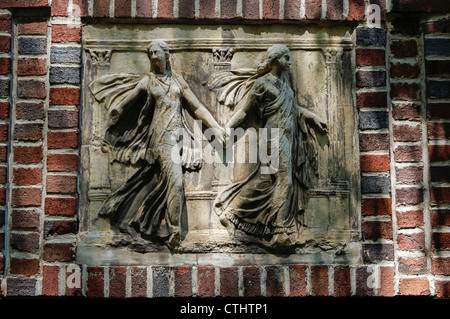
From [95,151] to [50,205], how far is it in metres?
0.42

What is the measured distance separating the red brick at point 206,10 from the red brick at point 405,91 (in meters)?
1.22

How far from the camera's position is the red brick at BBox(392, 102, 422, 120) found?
12.0 ft

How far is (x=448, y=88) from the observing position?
12.0ft

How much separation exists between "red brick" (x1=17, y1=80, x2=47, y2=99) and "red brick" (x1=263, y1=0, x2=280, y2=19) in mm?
1455

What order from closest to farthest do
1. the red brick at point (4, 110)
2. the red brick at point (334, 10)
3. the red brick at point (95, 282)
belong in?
the red brick at point (95, 282), the red brick at point (4, 110), the red brick at point (334, 10)

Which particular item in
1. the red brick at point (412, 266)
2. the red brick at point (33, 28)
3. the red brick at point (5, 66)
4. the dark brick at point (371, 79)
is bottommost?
the red brick at point (412, 266)

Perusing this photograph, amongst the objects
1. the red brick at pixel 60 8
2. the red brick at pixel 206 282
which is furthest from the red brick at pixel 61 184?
the red brick at pixel 60 8

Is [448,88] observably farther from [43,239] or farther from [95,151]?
[43,239]

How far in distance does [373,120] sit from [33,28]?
2.21 meters

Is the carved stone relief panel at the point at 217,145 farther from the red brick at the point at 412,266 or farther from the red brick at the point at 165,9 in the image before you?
the red brick at the point at 412,266

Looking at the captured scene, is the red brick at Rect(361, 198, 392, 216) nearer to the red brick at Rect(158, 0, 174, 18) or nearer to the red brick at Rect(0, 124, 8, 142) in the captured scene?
the red brick at Rect(158, 0, 174, 18)

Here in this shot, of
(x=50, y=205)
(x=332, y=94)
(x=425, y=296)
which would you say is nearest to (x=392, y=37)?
(x=332, y=94)

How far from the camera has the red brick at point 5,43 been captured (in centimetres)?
364

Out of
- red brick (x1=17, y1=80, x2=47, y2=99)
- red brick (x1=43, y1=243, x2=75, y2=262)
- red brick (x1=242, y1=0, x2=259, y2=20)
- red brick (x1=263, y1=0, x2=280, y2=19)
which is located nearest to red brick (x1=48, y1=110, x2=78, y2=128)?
red brick (x1=17, y1=80, x2=47, y2=99)
